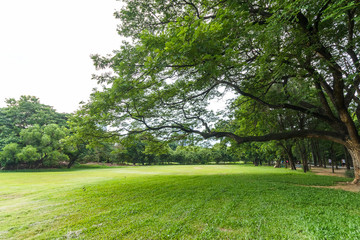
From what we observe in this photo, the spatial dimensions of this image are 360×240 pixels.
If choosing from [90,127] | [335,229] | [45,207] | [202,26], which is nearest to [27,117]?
[90,127]

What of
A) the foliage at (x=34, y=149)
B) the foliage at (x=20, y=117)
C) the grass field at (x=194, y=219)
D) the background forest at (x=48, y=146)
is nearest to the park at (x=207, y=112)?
the grass field at (x=194, y=219)

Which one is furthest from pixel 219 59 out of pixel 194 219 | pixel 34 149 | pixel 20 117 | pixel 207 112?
pixel 20 117

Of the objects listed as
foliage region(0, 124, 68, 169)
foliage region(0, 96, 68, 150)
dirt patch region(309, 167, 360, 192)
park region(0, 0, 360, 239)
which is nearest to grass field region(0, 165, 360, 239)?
park region(0, 0, 360, 239)

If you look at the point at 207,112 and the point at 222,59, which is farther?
the point at 207,112

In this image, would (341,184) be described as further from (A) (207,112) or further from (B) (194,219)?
(B) (194,219)

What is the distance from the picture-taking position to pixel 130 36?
9.06 meters

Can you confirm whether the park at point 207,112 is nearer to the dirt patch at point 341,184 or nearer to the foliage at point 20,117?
the dirt patch at point 341,184

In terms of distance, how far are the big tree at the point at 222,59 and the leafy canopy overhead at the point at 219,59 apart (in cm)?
4

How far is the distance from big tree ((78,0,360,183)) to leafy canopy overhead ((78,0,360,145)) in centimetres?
4

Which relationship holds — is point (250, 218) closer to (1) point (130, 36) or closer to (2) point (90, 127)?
(2) point (90, 127)

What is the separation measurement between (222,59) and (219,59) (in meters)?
0.30

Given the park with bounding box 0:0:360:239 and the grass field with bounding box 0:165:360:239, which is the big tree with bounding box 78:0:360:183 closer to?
the park with bounding box 0:0:360:239

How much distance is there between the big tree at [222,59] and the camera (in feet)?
15.7

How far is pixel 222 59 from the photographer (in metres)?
5.14
